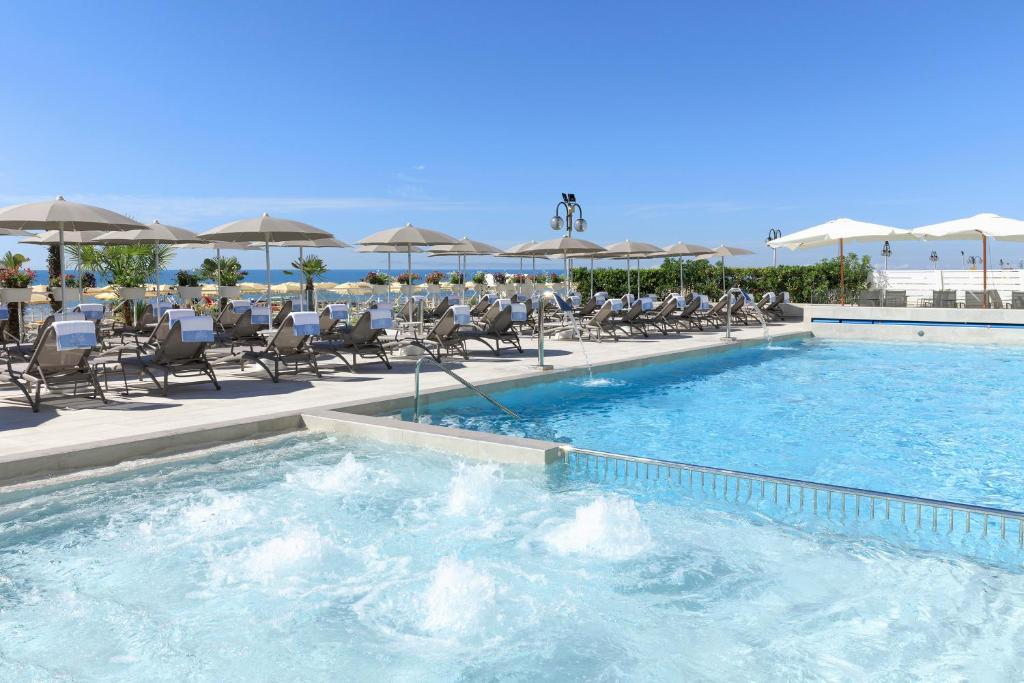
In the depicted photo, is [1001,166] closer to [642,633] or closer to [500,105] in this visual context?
[500,105]

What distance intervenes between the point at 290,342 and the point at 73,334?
243 cm

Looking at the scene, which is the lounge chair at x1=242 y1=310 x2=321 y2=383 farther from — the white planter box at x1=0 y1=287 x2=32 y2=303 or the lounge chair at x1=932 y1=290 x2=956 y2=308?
the lounge chair at x1=932 y1=290 x2=956 y2=308

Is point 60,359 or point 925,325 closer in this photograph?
point 60,359

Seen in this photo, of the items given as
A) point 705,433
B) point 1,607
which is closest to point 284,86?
point 705,433

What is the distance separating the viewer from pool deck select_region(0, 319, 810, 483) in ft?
17.2

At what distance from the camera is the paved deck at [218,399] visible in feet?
18.7

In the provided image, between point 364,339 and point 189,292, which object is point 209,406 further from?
point 189,292

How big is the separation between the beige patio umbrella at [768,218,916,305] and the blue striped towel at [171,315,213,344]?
15.5 metres

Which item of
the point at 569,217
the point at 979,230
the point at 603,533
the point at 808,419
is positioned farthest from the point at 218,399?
the point at 979,230

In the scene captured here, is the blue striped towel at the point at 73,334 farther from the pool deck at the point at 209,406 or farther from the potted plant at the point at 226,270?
the potted plant at the point at 226,270

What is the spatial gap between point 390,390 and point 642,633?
506 cm

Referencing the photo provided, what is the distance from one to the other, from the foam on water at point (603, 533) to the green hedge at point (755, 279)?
55.8 feet

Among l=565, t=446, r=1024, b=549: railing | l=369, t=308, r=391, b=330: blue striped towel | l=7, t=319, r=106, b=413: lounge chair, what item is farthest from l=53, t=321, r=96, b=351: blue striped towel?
l=565, t=446, r=1024, b=549: railing

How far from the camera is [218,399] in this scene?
7367 mm
